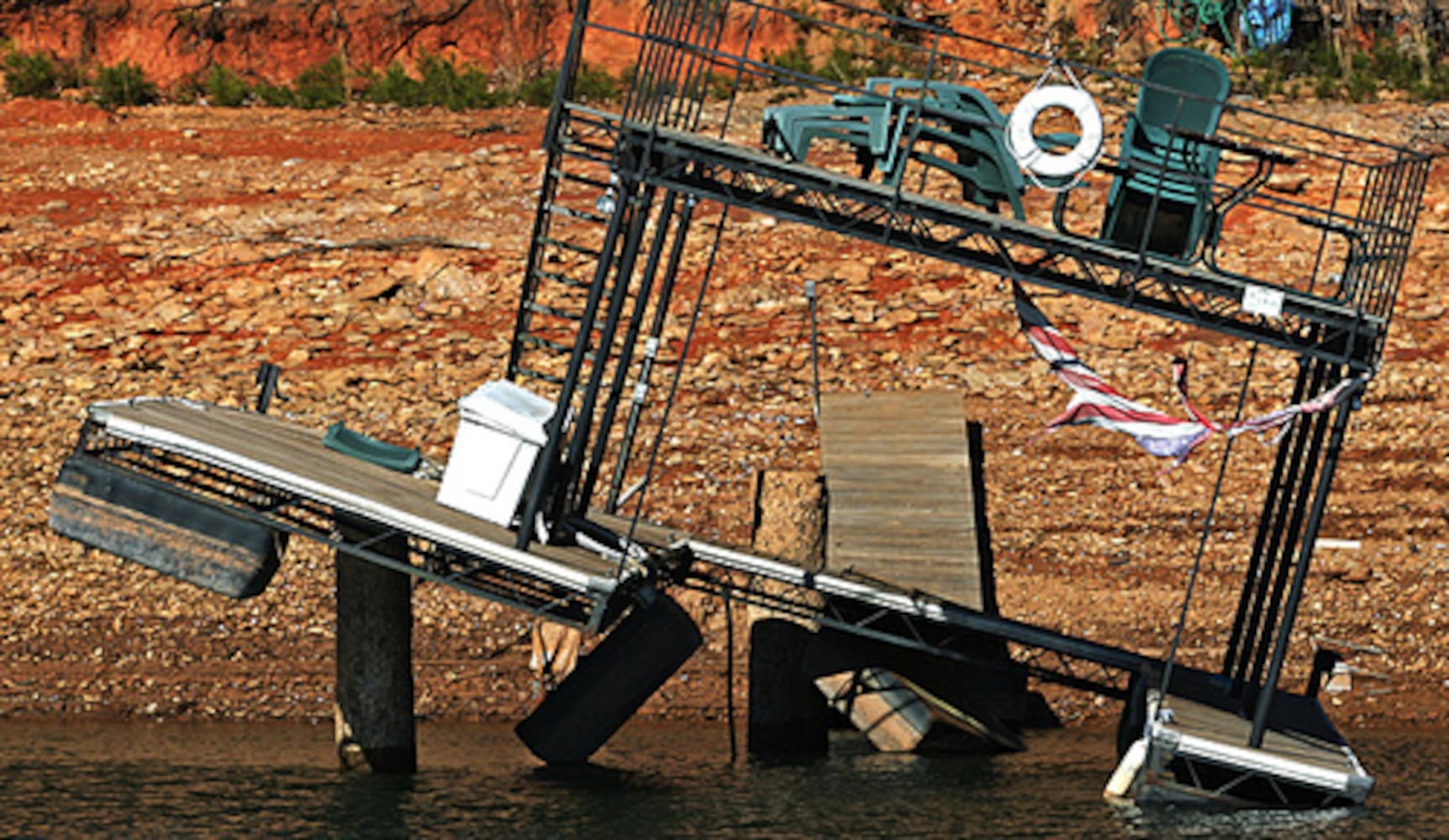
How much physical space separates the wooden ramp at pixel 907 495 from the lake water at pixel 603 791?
240 centimetres

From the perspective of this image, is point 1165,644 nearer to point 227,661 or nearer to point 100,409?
point 227,661

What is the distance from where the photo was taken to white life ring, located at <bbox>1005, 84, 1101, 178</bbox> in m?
20.2

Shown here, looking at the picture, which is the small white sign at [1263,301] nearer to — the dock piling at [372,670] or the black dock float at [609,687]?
the black dock float at [609,687]

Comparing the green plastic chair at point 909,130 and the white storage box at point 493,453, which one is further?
the green plastic chair at point 909,130

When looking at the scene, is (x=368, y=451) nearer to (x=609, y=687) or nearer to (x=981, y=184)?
(x=609, y=687)

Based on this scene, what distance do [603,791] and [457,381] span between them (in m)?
12.1

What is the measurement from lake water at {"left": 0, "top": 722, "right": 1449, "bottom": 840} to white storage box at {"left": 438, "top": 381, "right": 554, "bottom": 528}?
319 cm

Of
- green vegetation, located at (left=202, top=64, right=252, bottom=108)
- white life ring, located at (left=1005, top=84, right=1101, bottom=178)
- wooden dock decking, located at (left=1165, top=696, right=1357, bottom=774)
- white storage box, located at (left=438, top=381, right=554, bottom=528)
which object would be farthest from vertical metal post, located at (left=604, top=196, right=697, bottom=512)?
green vegetation, located at (left=202, top=64, right=252, bottom=108)

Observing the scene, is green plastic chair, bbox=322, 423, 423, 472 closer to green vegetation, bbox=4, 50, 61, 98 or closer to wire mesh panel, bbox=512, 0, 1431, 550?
wire mesh panel, bbox=512, 0, 1431, 550

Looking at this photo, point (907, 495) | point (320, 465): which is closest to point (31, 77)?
point (907, 495)

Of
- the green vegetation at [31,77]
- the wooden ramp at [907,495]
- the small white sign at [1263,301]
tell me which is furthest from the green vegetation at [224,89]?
the small white sign at [1263,301]

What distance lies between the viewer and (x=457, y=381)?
1302 inches

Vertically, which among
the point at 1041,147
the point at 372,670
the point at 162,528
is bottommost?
the point at 372,670

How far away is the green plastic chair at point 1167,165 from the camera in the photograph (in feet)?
71.5
